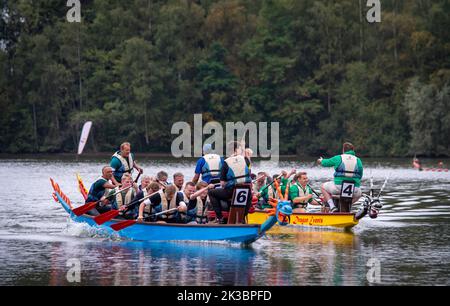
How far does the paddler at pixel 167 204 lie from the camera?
2430cm

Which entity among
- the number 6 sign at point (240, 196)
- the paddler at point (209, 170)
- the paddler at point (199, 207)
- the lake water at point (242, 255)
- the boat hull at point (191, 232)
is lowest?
the lake water at point (242, 255)

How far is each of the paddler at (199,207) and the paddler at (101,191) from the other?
2512 millimetres

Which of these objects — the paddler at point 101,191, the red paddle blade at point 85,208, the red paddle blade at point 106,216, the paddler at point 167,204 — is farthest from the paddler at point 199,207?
the red paddle blade at point 85,208

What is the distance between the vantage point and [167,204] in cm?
2455

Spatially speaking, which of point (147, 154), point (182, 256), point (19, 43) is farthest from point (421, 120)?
point (182, 256)

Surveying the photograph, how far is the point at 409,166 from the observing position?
70688 mm

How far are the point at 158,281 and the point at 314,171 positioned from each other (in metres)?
45.3

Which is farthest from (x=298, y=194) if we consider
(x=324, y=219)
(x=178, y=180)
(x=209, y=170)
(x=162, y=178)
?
(x=178, y=180)

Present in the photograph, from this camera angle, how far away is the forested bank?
90.1 meters

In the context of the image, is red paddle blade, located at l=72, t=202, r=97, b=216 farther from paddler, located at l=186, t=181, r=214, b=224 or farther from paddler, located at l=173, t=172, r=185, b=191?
paddler, located at l=186, t=181, r=214, b=224

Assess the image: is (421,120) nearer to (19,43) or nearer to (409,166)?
Result: (409,166)

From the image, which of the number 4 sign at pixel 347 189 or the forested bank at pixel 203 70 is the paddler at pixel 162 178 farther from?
the forested bank at pixel 203 70

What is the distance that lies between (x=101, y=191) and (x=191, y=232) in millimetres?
3927

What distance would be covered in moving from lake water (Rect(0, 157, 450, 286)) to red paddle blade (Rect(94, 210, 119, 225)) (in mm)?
479
